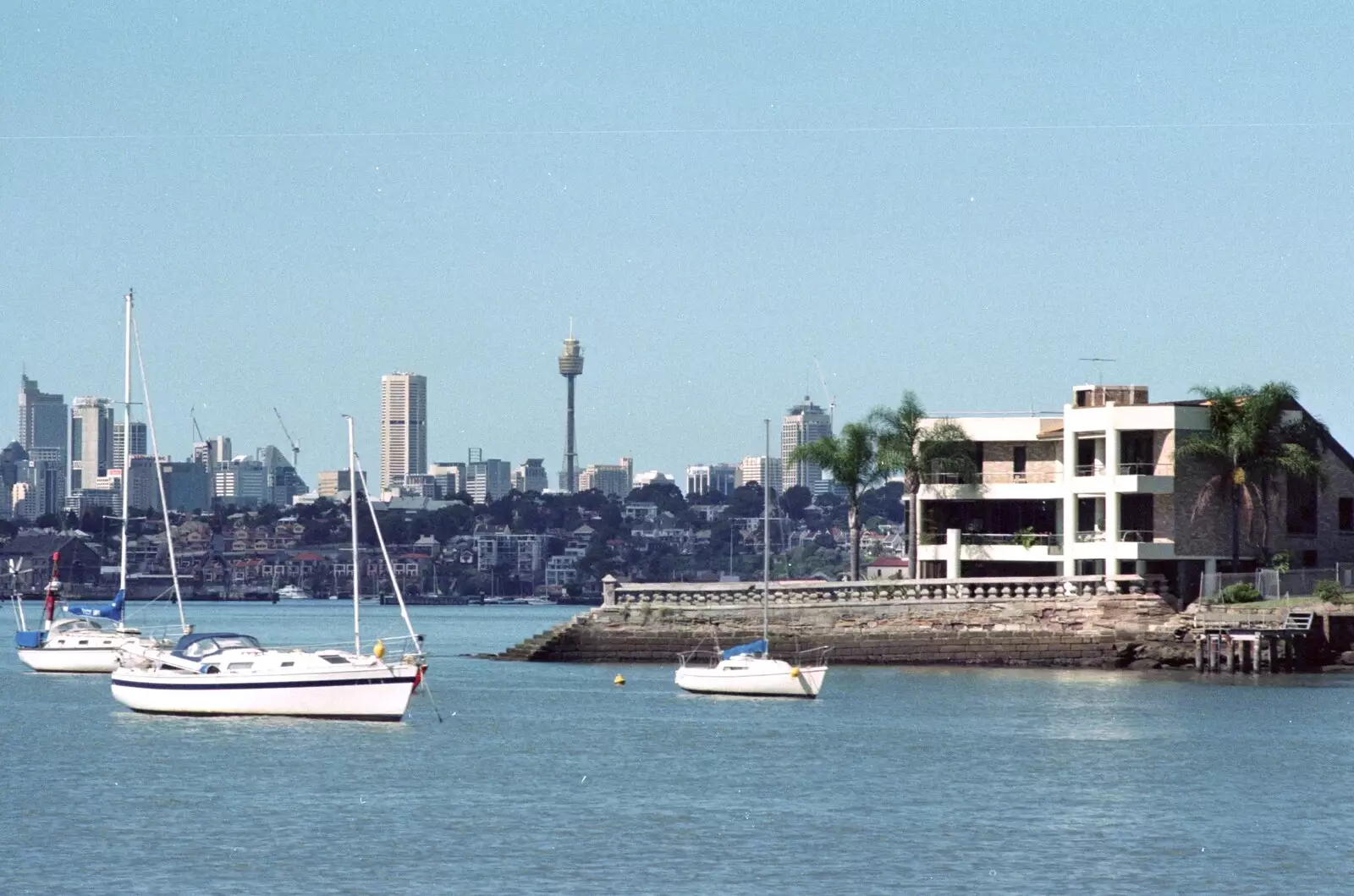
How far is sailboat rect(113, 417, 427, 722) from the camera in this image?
6288 cm

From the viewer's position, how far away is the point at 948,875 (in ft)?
127

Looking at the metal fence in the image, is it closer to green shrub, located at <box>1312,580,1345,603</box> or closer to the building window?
green shrub, located at <box>1312,580,1345,603</box>

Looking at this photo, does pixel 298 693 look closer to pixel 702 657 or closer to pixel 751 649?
pixel 751 649

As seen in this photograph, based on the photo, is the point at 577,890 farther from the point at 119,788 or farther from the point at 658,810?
the point at 119,788

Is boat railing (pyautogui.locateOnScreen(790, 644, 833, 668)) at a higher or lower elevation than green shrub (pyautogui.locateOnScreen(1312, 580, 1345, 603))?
lower

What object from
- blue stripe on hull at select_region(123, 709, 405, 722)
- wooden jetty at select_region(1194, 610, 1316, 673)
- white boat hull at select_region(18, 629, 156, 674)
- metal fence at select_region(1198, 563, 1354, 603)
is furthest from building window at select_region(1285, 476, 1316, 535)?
white boat hull at select_region(18, 629, 156, 674)

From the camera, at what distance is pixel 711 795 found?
49188 millimetres

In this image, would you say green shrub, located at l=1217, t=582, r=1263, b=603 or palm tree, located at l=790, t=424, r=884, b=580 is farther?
palm tree, located at l=790, t=424, r=884, b=580

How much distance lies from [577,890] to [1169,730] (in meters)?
29.1

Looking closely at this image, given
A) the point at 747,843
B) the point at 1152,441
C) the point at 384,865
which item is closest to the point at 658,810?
the point at 747,843

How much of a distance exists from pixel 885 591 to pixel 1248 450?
14.9 meters

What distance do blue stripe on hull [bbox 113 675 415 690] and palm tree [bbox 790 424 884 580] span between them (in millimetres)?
38807

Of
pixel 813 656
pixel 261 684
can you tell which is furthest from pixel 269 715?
pixel 813 656

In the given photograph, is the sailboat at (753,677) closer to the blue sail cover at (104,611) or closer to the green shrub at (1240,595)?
the green shrub at (1240,595)
